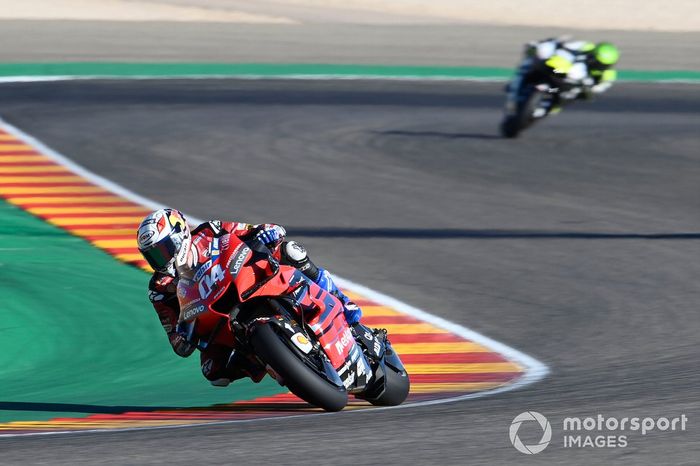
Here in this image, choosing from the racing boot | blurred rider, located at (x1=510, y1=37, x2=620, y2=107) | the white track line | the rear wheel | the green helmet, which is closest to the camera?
the white track line

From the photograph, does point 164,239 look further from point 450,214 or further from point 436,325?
point 450,214

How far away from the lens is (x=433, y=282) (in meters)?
11.2

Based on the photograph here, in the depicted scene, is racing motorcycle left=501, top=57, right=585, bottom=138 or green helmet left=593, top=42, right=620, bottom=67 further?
green helmet left=593, top=42, right=620, bottom=67

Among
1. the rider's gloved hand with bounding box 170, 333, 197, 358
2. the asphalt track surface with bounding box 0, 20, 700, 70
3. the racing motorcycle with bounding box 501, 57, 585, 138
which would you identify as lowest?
the asphalt track surface with bounding box 0, 20, 700, 70

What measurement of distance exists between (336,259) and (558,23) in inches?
1023

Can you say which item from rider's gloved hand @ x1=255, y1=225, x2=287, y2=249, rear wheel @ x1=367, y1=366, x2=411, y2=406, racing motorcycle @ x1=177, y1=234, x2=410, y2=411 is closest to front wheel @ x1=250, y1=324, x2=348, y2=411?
racing motorcycle @ x1=177, y1=234, x2=410, y2=411

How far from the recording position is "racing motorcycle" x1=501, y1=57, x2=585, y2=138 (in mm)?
18625

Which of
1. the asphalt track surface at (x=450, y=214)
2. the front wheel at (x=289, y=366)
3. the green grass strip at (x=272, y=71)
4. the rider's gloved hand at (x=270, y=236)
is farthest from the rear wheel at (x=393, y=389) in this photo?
the green grass strip at (x=272, y=71)

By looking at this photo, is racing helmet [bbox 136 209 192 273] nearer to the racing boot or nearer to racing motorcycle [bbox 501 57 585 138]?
the racing boot

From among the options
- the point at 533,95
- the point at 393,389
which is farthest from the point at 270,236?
the point at 533,95

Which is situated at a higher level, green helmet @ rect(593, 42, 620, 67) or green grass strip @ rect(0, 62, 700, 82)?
green helmet @ rect(593, 42, 620, 67)

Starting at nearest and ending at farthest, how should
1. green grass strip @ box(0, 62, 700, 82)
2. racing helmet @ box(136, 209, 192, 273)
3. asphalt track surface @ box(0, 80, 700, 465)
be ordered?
asphalt track surface @ box(0, 80, 700, 465) < racing helmet @ box(136, 209, 192, 273) < green grass strip @ box(0, 62, 700, 82)

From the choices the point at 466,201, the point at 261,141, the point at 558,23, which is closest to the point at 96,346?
the point at 466,201

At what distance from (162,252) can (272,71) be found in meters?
19.2
